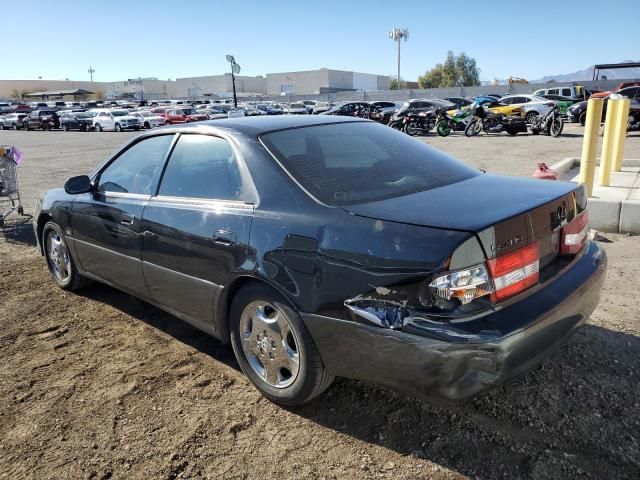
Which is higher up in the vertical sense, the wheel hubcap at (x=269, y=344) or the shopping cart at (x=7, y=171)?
the shopping cart at (x=7, y=171)

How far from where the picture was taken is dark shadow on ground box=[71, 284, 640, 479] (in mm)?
2418

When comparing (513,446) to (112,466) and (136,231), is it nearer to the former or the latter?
(112,466)

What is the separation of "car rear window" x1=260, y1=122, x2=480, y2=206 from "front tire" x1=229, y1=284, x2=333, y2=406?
0.63m

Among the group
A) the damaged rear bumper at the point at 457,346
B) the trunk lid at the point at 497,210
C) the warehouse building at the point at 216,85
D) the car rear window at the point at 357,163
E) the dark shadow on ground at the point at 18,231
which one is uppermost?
the warehouse building at the point at 216,85

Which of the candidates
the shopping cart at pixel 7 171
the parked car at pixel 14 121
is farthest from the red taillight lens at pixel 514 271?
the parked car at pixel 14 121

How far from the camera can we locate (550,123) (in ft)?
65.3

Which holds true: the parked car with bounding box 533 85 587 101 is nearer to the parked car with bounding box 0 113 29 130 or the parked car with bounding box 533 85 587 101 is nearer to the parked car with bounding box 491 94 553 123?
the parked car with bounding box 491 94 553 123

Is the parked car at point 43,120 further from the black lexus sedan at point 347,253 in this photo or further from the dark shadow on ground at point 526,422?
the dark shadow on ground at point 526,422

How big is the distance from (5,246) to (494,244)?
6397 mm

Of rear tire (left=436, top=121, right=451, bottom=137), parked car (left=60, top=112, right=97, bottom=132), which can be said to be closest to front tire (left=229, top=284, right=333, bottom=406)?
rear tire (left=436, top=121, right=451, bottom=137)

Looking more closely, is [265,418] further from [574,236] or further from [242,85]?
[242,85]

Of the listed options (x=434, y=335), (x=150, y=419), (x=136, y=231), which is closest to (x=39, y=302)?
(x=136, y=231)

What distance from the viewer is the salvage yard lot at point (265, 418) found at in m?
2.48

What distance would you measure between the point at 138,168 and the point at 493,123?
63.1 feet
